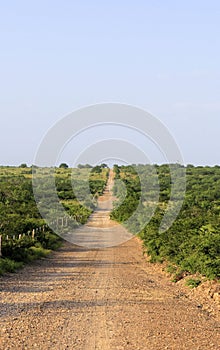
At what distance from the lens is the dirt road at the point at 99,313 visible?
9.19m

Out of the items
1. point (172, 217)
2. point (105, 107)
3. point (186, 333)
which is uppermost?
point (105, 107)

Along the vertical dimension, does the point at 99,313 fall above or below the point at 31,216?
below

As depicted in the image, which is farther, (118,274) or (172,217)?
(172,217)

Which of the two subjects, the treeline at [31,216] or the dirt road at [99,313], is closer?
the dirt road at [99,313]

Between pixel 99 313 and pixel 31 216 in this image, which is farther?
pixel 31 216

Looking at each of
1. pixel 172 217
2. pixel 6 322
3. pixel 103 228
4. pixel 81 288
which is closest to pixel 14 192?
pixel 103 228

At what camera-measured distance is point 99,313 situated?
455 inches

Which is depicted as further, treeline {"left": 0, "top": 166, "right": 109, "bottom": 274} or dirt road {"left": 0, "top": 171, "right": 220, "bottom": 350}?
treeline {"left": 0, "top": 166, "right": 109, "bottom": 274}

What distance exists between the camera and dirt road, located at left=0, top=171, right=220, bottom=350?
9.19 m

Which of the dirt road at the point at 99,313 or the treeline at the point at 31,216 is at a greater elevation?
the treeline at the point at 31,216

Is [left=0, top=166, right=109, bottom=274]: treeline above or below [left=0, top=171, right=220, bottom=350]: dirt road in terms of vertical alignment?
above

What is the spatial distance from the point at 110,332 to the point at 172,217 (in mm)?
18847

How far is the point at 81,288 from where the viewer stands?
15109 mm

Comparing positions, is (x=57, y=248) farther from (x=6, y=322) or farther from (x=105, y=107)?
(x=6, y=322)
